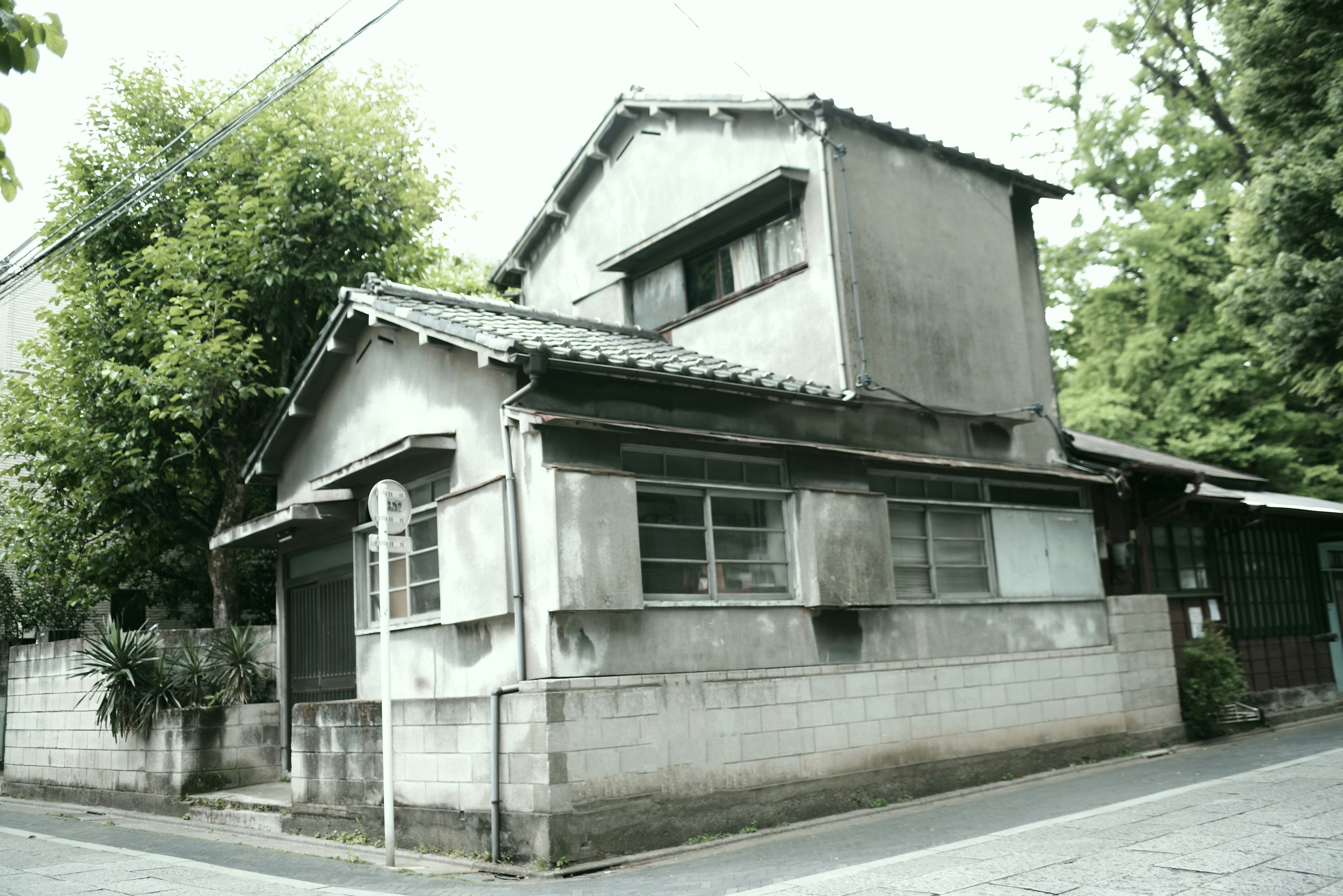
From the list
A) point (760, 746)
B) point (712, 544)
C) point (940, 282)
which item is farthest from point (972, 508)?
point (760, 746)

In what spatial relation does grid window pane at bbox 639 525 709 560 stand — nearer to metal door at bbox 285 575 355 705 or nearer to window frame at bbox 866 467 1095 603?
window frame at bbox 866 467 1095 603

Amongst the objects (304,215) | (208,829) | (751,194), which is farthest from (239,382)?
(751,194)

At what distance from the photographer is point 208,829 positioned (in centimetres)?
1313

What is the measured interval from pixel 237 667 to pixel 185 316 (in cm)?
597

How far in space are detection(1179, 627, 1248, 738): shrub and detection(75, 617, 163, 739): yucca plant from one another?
51.5 ft

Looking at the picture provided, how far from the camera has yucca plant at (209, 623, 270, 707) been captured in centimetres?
1526

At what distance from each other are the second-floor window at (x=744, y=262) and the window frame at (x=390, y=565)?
5.61 metres

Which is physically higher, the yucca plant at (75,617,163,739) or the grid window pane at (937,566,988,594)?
the grid window pane at (937,566,988,594)

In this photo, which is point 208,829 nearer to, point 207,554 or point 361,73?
point 207,554

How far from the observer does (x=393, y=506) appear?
34.0ft

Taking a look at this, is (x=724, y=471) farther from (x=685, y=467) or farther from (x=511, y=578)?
(x=511, y=578)

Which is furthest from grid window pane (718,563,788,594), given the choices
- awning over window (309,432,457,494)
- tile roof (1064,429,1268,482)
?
tile roof (1064,429,1268,482)

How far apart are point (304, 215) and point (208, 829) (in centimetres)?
1005

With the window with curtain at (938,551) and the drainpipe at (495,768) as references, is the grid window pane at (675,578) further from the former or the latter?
the window with curtain at (938,551)
